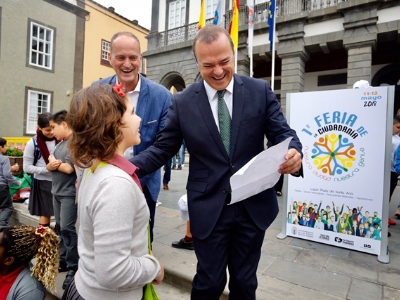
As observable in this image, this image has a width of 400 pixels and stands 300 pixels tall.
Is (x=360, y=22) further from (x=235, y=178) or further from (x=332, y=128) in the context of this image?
(x=235, y=178)

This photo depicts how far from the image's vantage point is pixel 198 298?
5.42 ft

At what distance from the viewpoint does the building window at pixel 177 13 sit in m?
15.6

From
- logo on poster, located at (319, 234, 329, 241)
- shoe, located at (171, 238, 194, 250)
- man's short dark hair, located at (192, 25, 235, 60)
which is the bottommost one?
shoe, located at (171, 238, 194, 250)

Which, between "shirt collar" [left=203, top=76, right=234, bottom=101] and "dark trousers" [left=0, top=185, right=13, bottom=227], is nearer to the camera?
"shirt collar" [left=203, top=76, right=234, bottom=101]

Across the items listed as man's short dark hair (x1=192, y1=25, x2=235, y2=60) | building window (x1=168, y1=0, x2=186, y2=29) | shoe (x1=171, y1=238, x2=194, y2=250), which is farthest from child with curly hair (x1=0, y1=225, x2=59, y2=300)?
building window (x1=168, y1=0, x2=186, y2=29)

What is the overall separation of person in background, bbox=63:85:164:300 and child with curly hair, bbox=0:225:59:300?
0.65m

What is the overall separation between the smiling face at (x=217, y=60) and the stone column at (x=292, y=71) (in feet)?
32.8

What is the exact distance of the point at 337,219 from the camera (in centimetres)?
339

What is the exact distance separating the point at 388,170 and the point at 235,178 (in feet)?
8.58

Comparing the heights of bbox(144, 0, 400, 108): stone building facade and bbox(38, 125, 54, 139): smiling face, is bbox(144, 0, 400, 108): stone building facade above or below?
above

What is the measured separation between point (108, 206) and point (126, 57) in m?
1.54

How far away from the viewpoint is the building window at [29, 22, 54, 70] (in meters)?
15.7

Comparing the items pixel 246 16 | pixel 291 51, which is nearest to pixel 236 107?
pixel 291 51

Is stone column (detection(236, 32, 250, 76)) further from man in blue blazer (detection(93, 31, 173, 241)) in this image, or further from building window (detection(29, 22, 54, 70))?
building window (detection(29, 22, 54, 70))
